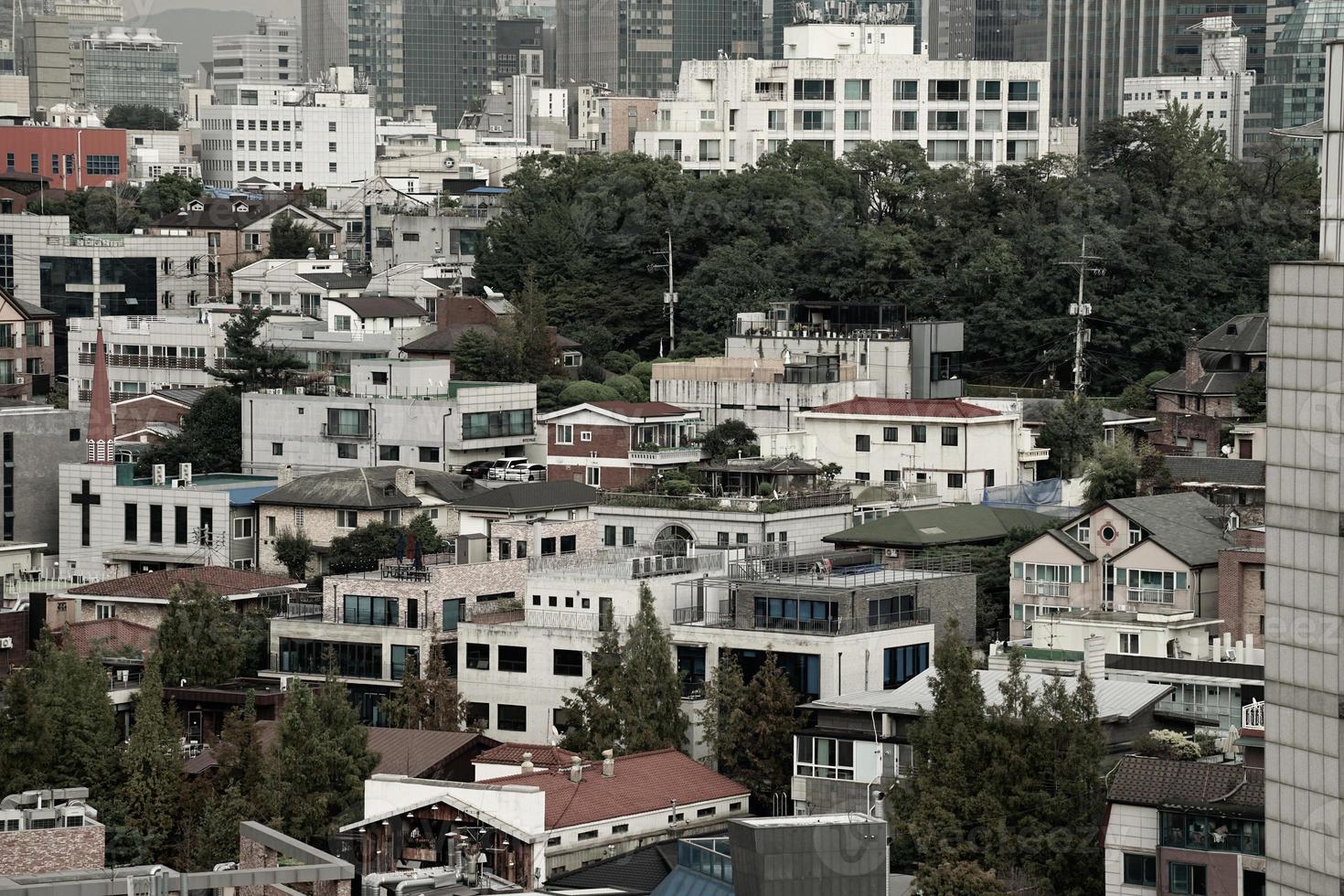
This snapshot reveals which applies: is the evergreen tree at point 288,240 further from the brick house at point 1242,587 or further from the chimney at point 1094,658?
the chimney at point 1094,658

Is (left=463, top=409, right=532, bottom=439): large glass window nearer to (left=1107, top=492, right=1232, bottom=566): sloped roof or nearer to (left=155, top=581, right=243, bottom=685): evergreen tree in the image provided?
(left=155, top=581, right=243, bottom=685): evergreen tree

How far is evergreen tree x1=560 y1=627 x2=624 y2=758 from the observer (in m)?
39.6

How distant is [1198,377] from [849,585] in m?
18.5

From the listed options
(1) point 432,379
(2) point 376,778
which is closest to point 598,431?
(1) point 432,379

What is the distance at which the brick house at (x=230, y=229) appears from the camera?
88875 mm

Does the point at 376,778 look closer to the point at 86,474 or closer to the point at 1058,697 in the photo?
the point at 1058,697

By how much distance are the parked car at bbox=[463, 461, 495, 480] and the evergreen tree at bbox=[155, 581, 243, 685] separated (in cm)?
1392

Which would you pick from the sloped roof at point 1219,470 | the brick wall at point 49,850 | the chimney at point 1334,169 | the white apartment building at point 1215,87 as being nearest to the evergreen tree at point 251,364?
the sloped roof at point 1219,470

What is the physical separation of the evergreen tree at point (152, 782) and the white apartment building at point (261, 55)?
489 ft

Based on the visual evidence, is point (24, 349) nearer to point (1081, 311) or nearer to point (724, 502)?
point (1081, 311)

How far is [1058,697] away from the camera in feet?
111

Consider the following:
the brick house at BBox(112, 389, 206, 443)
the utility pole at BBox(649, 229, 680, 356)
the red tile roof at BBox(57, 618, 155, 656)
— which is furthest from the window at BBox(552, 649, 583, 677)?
the utility pole at BBox(649, 229, 680, 356)

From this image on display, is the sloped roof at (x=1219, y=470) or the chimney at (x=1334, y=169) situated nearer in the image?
the chimney at (x=1334, y=169)

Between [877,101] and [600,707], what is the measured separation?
50.3 m
